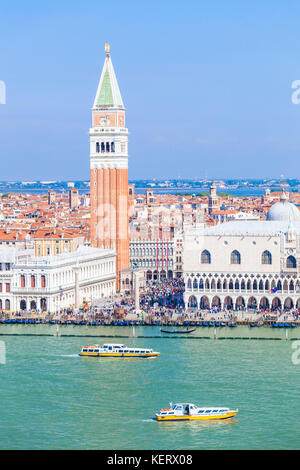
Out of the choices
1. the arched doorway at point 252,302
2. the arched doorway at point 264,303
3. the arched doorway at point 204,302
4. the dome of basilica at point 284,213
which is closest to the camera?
the arched doorway at point 264,303

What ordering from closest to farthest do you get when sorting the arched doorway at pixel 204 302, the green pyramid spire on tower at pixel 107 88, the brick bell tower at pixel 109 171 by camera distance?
the arched doorway at pixel 204 302 → the green pyramid spire on tower at pixel 107 88 → the brick bell tower at pixel 109 171

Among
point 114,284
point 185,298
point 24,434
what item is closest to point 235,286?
point 185,298

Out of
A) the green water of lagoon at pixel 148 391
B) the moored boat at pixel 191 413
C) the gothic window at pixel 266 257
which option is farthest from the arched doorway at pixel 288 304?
the moored boat at pixel 191 413

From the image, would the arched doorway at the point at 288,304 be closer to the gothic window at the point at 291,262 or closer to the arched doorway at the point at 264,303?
the arched doorway at the point at 264,303

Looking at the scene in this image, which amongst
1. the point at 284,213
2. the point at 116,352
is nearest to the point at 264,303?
the point at 284,213

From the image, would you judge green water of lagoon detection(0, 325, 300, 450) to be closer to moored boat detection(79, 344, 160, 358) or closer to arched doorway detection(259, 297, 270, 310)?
moored boat detection(79, 344, 160, 358)

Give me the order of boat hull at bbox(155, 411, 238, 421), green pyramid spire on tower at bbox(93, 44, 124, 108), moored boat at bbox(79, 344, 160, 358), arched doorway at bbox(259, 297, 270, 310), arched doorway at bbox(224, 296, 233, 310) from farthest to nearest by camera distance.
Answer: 1. green pyramid spire on tower at bbox(93, 44, 124, 108)
2. arched doorway at bbox(224, 296, 233, 310)
3. arched doorway at bbox(259, 297, 270, 310)
4. moored boat at bbox(79, 344, 160, 358)
5. boat hull at bbox(155, 411, 238, 421)

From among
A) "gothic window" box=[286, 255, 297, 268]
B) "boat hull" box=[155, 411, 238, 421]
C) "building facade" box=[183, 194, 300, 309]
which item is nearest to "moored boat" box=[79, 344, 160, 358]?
"boat hull" box=[155, 411, 238, 421]
